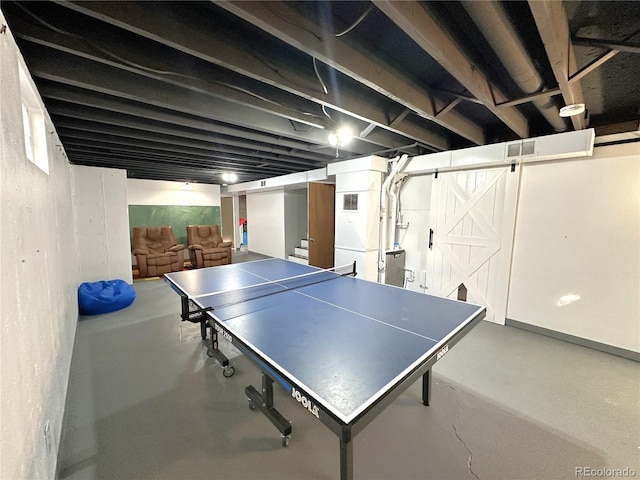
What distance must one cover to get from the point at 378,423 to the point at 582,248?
3.12 metres

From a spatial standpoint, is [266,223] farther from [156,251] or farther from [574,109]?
[574,109]

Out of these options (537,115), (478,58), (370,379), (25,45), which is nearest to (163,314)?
(25,45)

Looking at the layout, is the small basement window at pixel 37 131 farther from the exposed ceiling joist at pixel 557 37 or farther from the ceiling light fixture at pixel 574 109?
the ceiling light fixture at pixel 574 109

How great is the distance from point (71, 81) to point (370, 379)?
2.67 metres

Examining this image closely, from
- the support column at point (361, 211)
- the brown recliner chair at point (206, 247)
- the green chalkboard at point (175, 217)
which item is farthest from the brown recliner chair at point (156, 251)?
the support column at point (361, 211)

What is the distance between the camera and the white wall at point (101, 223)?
4.39m

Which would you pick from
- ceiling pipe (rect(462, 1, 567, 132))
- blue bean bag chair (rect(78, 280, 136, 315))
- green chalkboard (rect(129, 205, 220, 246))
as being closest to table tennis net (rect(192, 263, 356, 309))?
ceiling pipe (rect(462, 1, 567, 132))

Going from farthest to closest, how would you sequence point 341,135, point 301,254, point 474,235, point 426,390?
1. point 301,254
2. point 474,235
3. point 341,135
4. point 426,390

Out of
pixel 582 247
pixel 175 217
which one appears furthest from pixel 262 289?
pixel 175 217

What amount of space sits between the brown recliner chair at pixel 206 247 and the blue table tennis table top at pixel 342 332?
440cm

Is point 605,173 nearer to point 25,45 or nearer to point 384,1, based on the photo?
point 384,1

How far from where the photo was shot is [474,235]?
12.5ft

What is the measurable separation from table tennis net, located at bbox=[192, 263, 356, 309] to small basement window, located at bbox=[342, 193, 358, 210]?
1.45 meters

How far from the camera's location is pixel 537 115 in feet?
10.2
